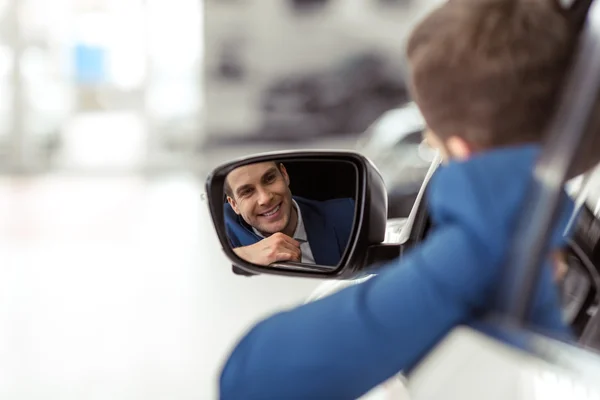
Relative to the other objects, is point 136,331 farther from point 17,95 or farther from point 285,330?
point 17,95

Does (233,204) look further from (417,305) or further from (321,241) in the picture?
(417,305)

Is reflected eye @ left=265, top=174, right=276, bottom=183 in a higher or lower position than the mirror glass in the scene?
higher

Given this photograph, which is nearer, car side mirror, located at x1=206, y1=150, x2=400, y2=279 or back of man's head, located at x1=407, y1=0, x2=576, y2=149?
back of man's head, located at x1=407, y1=0, x2=576, y2=149

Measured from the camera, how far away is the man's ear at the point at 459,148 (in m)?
0.60

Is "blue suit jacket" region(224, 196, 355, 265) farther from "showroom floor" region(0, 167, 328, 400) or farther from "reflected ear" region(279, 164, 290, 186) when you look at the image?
"showroom floor" region(0, 167, 328, 400)

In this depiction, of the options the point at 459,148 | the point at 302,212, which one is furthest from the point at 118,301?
the point at 459,148

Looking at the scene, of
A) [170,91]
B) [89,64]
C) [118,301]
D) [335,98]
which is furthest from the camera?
[335,98]

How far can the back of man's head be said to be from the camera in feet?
1.85

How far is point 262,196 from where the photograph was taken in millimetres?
885

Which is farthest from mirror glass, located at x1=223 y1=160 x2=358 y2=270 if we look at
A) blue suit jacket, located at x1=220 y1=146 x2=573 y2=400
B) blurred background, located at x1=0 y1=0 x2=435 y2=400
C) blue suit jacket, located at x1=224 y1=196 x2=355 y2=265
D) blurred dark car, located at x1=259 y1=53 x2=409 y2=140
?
blurred dark car, located at x1=259 y1=53 x2=409 y2=140

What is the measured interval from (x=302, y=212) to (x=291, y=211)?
0.01 m

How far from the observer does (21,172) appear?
31.2ft

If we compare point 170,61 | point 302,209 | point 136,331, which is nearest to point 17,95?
point 170,61

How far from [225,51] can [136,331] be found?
6535 mm
